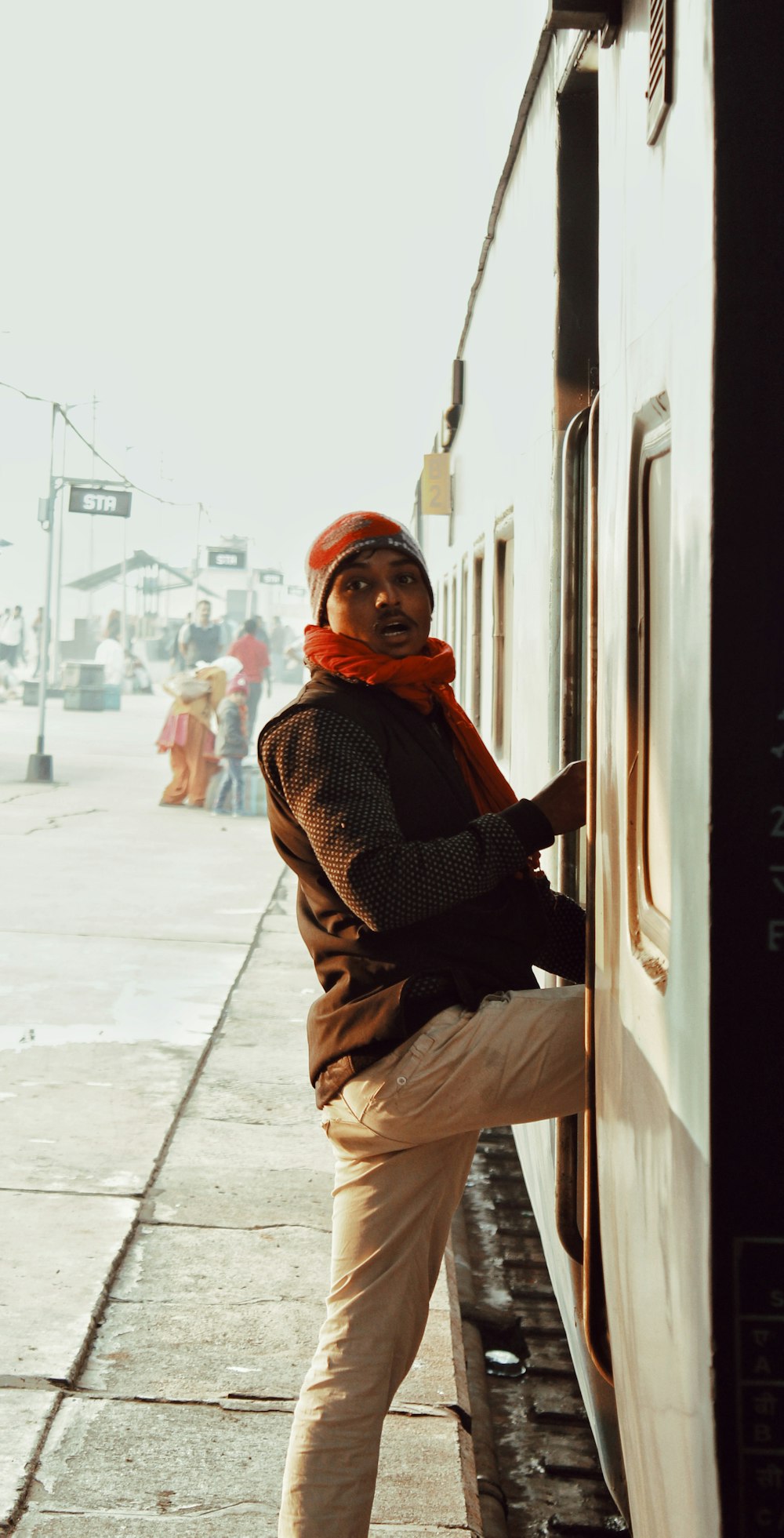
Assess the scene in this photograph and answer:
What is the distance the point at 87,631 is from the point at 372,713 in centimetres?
4917

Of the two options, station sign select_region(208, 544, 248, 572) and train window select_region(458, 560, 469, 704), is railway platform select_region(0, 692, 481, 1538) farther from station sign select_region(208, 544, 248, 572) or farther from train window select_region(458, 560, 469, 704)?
station sign select_region(208, 544, 248, 572)

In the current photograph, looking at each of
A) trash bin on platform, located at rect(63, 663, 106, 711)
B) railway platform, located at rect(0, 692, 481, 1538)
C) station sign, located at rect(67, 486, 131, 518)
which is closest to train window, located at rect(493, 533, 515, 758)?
railway platform, located at rect(0, 692, 481, 1538)

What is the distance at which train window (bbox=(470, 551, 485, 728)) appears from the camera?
21.1ft

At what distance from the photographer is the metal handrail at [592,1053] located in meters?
2.12

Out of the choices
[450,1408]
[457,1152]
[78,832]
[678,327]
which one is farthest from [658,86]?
[78,832]

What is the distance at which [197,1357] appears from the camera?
3611mm

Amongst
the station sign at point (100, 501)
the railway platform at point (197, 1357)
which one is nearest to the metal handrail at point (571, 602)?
the railway platform at point (197, 1357)

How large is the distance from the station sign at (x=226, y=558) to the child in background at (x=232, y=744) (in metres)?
32.8

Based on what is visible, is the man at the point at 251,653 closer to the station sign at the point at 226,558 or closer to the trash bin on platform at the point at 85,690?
the trash bin on platform at the point at 85,690

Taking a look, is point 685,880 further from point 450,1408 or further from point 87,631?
point 87,631

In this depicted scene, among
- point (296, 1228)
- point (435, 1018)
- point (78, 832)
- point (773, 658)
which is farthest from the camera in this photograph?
point (78, 832)

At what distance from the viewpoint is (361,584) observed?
2.41m

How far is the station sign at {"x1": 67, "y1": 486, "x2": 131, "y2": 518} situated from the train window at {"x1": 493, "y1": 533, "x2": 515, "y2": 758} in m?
18.0

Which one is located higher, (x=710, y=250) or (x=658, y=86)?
(x=658, y=86)
